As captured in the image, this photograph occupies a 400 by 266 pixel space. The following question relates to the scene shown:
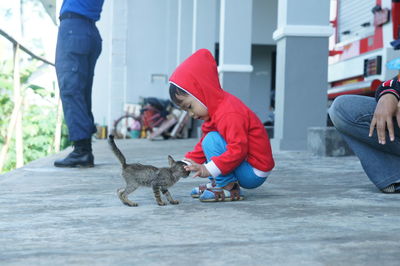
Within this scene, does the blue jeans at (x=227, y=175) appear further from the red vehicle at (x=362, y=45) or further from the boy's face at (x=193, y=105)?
the red vehicle at (x=362, y=45)

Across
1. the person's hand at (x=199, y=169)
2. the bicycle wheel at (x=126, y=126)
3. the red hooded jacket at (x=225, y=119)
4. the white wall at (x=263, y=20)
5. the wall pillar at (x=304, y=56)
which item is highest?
the white wall at (x=263, y=20)

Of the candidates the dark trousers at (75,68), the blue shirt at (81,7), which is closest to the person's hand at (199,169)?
the dark trousers at (75,68)

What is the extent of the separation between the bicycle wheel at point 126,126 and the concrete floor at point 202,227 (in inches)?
395

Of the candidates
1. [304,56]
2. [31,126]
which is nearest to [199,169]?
[304,56]

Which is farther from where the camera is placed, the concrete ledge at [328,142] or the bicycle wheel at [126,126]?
the bicycle wheel at [126,126]

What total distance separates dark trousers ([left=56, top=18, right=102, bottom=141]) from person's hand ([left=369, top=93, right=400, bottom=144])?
2.45 m

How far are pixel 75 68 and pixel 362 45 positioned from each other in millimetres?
4169

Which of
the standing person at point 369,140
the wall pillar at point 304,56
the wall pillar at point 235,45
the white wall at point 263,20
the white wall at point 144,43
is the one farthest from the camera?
the white wall at point 144,43

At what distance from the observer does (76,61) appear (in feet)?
13.9

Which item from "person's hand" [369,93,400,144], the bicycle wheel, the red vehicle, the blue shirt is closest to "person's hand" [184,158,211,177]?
"person's hand" [369,93,400,144]

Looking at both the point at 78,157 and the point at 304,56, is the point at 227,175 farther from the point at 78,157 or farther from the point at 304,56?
the point at 304,56

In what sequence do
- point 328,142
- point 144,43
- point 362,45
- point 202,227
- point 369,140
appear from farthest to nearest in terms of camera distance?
1. point 144,43
2. point 362,45
3. point 328,142
4. point 369,140
5. point 202,227

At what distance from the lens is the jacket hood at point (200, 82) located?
252cm

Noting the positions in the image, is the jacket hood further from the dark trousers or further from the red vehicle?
the red vehicle
